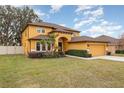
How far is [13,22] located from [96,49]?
1853 centimetres

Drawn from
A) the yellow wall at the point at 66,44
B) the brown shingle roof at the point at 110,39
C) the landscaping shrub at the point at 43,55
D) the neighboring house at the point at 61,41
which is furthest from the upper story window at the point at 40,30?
the brown shingle roof at the point at 110,39

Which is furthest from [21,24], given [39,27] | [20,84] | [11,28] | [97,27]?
[20,84]

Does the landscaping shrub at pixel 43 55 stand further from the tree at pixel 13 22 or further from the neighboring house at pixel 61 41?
the tree at pixel 13 22

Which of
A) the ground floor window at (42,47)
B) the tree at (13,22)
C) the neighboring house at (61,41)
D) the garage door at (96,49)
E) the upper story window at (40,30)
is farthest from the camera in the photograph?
the tree at (13,22)

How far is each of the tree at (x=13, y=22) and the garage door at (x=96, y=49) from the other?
53.7 ft

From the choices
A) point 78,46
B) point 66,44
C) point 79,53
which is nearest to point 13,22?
point 66,44

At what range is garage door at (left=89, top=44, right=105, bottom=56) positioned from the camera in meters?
21.3

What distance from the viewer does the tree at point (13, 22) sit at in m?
32.9

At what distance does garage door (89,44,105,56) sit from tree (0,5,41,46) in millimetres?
16378

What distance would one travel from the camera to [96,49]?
72.0 ft

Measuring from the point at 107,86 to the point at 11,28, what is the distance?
2974cm

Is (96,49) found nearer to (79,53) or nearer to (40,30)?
(79,53)

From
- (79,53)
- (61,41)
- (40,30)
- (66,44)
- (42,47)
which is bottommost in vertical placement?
(79,53)
